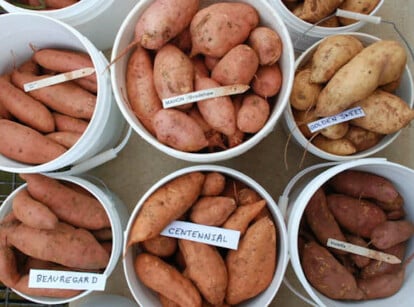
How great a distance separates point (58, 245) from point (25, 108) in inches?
13.1

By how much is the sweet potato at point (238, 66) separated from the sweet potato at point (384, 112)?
0.29 metres

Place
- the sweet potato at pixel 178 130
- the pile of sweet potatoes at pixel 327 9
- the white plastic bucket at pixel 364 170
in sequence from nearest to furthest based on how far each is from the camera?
the sweet potato at pixel 178 130 < the white plastic bucket at pixel 364 170 < the pile of sweet potatoes at pixel 327 9

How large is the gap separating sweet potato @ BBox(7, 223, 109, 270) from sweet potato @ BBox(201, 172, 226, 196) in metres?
0.30

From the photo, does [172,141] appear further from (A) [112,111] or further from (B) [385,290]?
(B) [385,290]

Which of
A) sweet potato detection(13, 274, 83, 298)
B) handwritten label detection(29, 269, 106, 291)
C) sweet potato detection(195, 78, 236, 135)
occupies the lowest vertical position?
sweet potato detection(13, 274, 83, 298)

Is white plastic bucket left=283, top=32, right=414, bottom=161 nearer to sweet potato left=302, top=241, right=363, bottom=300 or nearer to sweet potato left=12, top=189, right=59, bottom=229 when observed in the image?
sweet potato left=302, top=241, right=363, bottom=300

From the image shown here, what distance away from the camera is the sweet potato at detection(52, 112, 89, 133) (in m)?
0.98

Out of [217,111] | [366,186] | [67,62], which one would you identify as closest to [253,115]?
[217,111]

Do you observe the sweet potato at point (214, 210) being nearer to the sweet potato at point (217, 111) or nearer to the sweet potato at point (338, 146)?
the sweet potato at point (217, 111)

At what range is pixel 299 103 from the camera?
0.97 m

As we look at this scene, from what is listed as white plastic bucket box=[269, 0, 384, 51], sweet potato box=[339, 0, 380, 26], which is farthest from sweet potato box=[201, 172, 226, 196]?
sweet potato box=[339, 0, 380, 26]

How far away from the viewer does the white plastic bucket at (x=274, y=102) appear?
810 mm

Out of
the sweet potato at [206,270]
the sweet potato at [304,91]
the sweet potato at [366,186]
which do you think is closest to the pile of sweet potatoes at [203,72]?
the sweet potato at [304,91]

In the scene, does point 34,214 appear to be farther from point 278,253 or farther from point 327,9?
point 327,9
